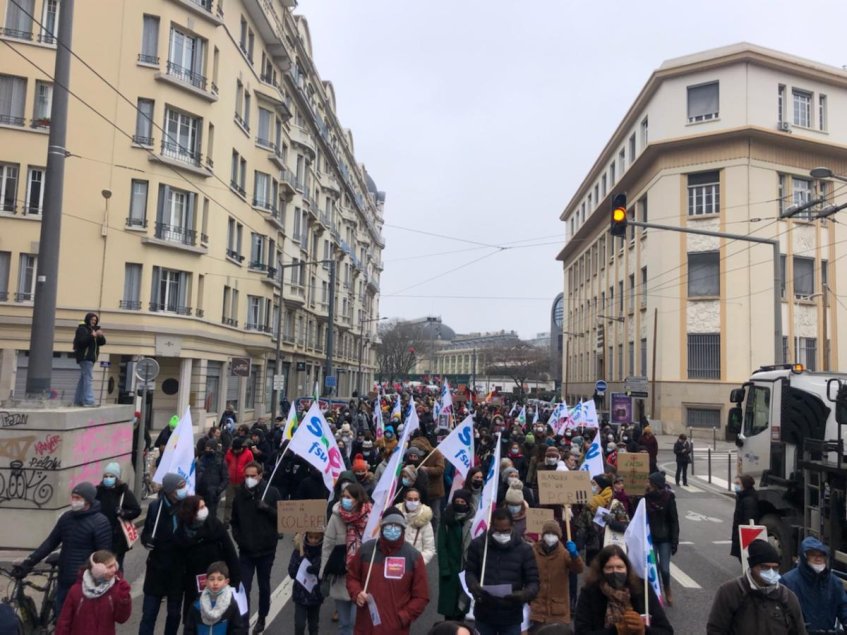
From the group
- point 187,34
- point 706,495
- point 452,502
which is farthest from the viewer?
point 187,34

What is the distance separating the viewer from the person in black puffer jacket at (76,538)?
595 cm

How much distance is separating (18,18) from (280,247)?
1648cm

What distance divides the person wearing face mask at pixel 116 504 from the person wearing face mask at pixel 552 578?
4094 millimetres

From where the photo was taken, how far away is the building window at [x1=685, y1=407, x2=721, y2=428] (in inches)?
1411

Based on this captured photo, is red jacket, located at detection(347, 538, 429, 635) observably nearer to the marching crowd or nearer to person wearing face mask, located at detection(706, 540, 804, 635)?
the marching crowd

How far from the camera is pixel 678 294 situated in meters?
37.3

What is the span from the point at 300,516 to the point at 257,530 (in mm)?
460

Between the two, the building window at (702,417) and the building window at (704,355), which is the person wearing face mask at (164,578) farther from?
the building window at (704,355)

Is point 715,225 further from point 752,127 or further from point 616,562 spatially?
point 616,562

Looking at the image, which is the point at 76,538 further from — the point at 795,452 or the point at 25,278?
the point at 25,278

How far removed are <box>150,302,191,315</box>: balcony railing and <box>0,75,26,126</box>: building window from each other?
788cm

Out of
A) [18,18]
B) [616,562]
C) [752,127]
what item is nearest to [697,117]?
[752,127]

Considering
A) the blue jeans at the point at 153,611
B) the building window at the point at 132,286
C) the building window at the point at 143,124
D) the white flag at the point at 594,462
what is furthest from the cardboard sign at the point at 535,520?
the building window at the point at 143,124

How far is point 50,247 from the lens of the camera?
10391mm
